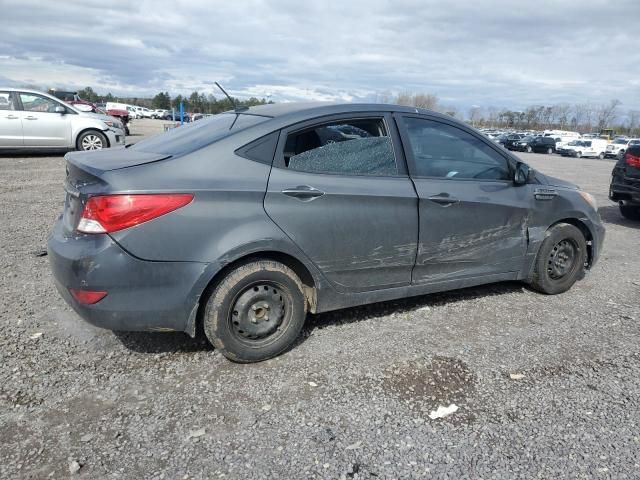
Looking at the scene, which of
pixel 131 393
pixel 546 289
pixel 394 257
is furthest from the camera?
pixel 546 289

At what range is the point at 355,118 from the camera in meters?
3.58

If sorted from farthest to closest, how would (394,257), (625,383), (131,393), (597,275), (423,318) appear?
(597,275), (423,318), (394,257), (625,383), (131,393)

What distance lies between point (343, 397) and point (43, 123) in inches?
481

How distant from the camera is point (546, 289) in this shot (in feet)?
15.1

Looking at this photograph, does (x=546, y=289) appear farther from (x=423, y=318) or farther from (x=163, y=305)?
(x=163, y=305)

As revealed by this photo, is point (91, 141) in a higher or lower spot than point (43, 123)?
lower

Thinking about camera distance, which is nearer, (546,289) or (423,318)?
(423,318)

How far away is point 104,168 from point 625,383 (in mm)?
3504

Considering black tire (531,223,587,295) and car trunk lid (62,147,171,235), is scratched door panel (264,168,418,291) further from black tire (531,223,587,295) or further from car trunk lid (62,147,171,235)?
black tire (531,223,587,295)

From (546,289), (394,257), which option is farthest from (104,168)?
(546,289)

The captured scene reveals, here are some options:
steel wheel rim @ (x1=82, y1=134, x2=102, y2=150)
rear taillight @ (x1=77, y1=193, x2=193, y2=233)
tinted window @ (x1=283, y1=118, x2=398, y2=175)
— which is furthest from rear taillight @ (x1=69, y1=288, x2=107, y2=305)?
steel wheel rim @ (x1=82, y1=134, x2=102, y2=150)

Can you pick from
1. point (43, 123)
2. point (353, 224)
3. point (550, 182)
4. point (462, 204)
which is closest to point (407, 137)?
point (462, 204)

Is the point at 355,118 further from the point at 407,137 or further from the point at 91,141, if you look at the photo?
the point at 91,141

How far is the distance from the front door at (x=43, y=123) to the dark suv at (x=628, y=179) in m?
12.1
